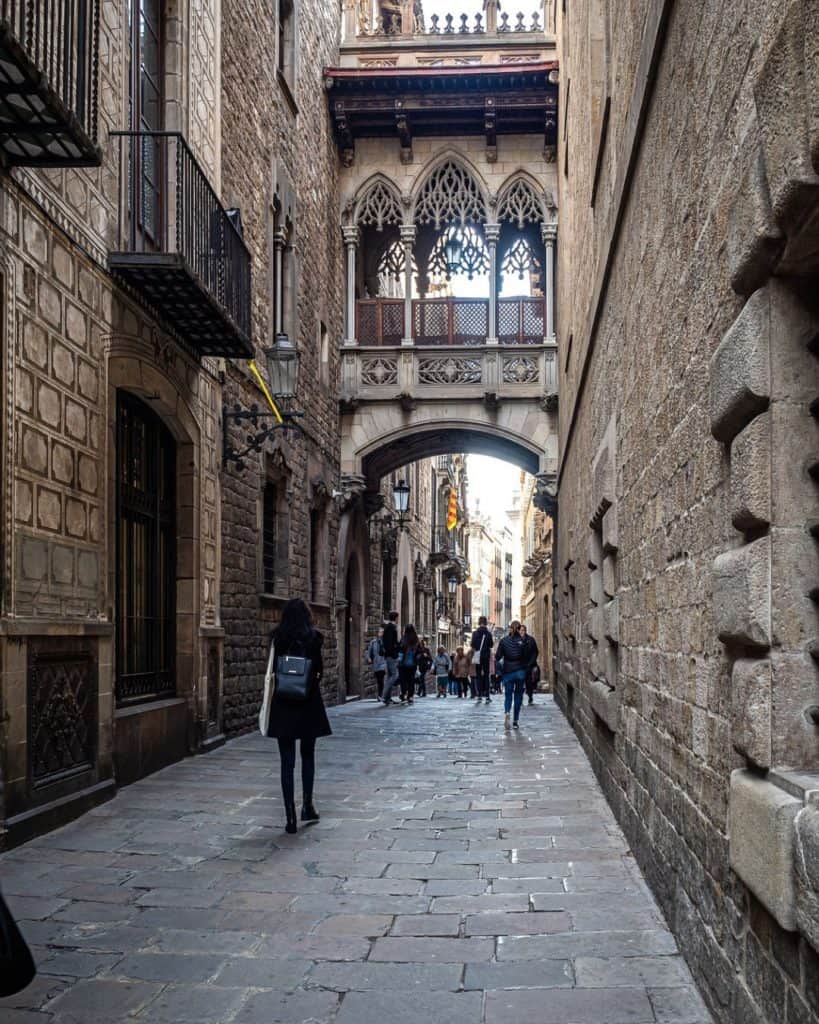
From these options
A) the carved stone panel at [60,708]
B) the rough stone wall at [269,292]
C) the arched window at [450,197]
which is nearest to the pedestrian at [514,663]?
the rough stone wall at [269,292]

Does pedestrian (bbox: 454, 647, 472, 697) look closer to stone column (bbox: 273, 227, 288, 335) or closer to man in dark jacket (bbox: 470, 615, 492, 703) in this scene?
man in dark jacket (bbox: 470, 615, 492, 703)

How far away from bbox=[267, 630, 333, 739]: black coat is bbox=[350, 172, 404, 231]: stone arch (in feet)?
53.5

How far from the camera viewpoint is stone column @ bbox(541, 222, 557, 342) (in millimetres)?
22156

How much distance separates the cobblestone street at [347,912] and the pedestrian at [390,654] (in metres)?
11.7

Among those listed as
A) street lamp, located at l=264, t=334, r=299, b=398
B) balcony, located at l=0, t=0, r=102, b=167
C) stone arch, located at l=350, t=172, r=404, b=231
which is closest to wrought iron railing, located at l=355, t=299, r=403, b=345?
stone arch, located at l=350, t=172, r=404, b=231

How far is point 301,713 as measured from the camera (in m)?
7.73

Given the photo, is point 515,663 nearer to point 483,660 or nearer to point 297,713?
point 297,713

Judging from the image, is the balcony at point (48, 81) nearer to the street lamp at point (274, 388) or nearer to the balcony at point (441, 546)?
the street lamp at point (274, 388)

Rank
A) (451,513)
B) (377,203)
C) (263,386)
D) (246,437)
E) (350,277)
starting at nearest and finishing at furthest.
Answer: (246,437)
(263,386)
(350,277)
(377,203)
(451,513)

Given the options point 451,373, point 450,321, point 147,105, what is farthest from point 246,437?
point 450,321

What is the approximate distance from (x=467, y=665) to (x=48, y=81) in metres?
21.3

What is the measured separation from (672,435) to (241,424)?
1007 centimetres

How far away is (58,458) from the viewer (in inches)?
331

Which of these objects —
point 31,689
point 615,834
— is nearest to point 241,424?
point 31,689
